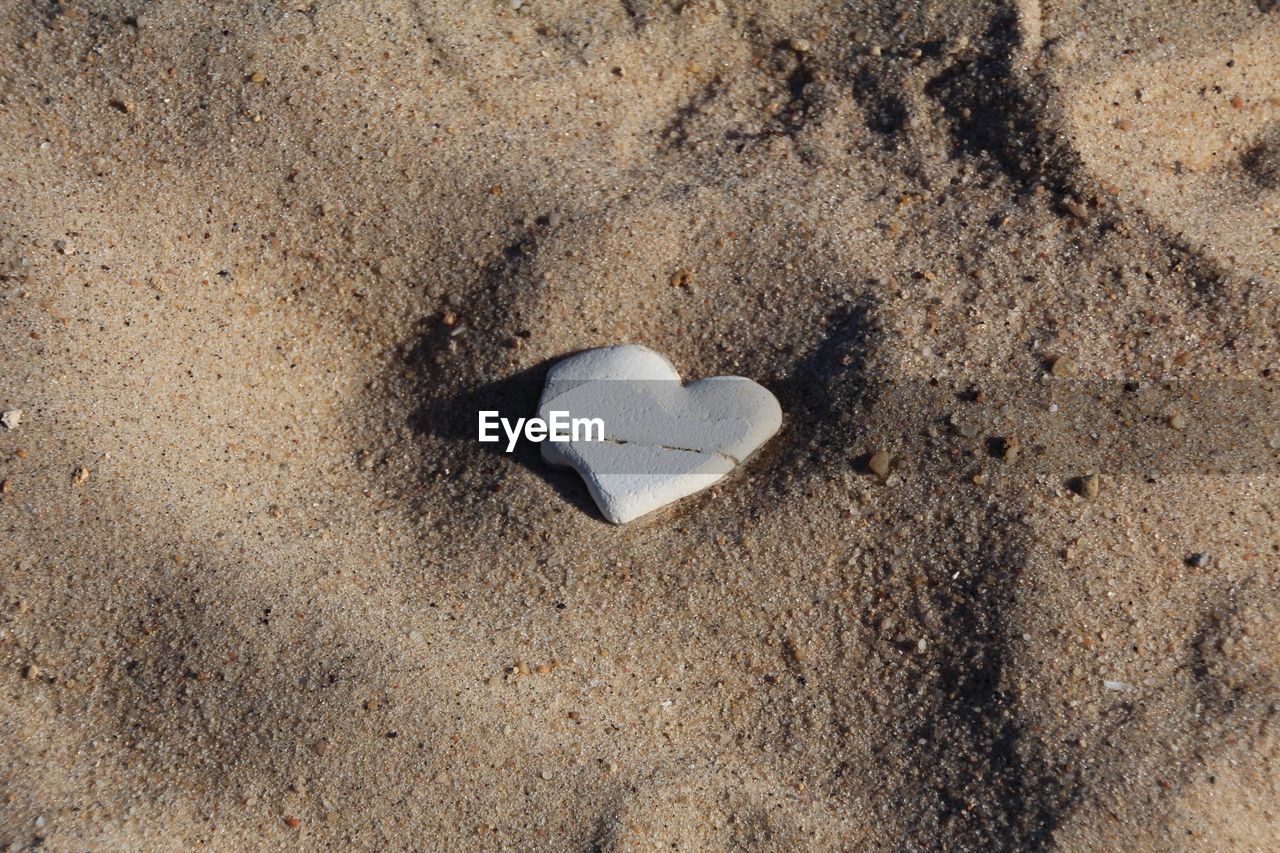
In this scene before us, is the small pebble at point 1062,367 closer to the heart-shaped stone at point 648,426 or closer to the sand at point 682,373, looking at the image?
the sand at point 682,373

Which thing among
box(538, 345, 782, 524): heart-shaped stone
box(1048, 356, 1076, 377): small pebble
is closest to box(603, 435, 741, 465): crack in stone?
box(538, 345, 782, 524): heart-shaped stone

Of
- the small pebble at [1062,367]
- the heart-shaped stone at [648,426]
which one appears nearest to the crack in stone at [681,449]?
the heart-shaped stone at [648,426]

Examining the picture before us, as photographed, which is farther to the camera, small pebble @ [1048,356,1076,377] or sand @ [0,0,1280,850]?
small pebble @ [1048,356,1076,377]

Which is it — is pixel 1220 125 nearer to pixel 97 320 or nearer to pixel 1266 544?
pixel 1266 544

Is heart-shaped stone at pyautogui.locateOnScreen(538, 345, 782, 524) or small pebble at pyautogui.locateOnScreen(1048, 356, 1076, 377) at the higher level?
heart-shaped stone at pyautogui.locateOnScreen(538, 345, 782, 524)

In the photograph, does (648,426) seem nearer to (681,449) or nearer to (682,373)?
(681,449)

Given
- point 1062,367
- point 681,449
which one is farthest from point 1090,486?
point 681,449

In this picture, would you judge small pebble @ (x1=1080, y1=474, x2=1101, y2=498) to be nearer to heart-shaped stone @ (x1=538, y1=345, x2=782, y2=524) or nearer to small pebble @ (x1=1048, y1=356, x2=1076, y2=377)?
small pebble @ (x1=1048, y1=356, x2=1076, y2=377)
